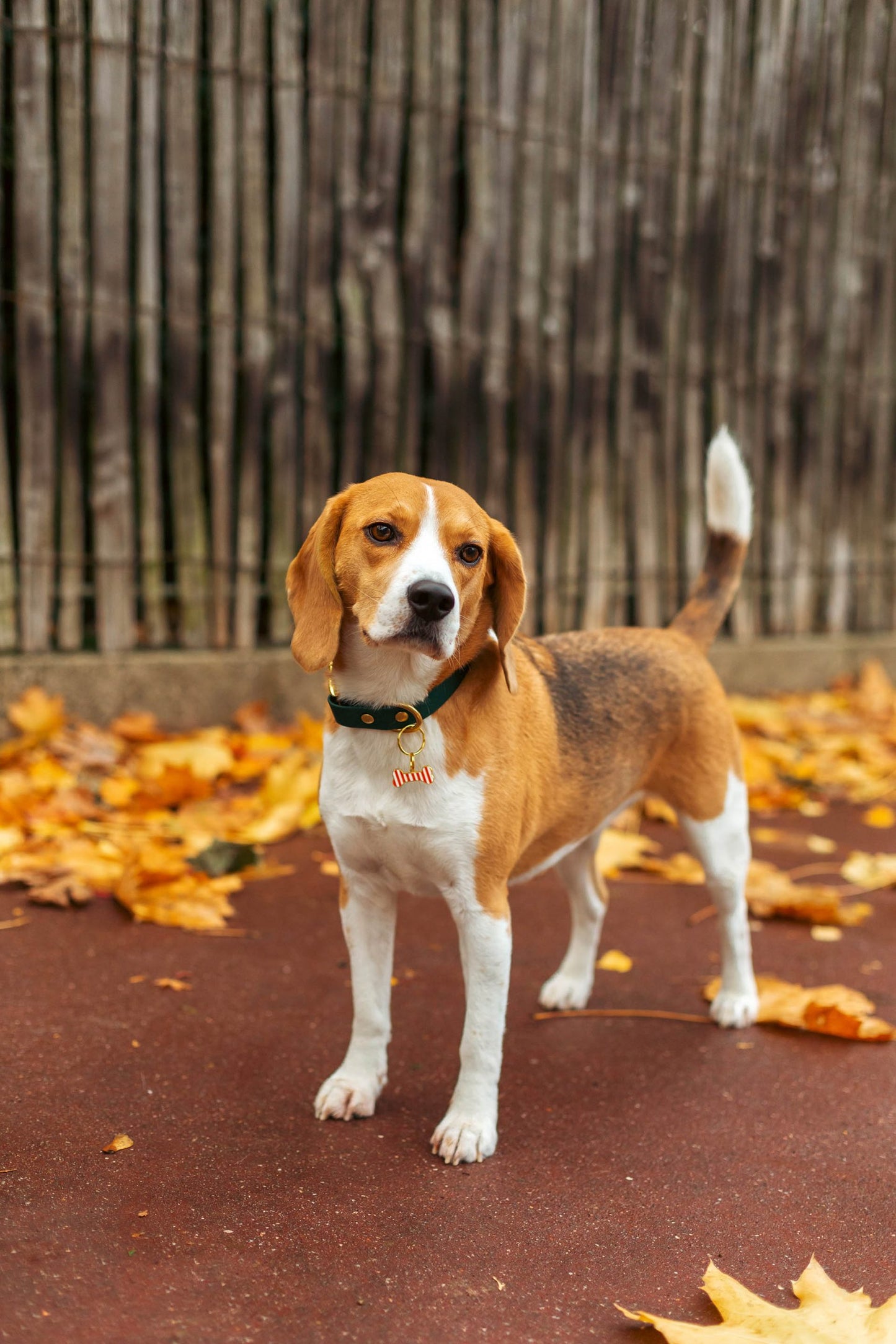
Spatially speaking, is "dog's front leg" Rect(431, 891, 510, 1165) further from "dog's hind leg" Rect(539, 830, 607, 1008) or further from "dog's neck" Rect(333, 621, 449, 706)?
"dog's hind leg" Rect(539, 830, 607, 1008)

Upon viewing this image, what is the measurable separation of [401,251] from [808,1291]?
503cm

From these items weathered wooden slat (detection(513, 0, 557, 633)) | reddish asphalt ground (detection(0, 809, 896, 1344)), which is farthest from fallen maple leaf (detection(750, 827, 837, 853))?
weathered wooden slat (detection(513, 0, 557, 633))

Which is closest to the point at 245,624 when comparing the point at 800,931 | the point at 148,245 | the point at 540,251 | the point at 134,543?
the point at 134,543

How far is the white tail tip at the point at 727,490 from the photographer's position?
12.1 feet

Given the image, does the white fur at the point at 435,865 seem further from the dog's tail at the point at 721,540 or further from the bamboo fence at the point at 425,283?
the bamboo fence at the point at 425,283

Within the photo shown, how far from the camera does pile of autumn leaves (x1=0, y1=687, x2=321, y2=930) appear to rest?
4.10m

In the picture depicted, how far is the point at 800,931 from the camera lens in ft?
14.3

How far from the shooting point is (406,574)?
251 centimetres

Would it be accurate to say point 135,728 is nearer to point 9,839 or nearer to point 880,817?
point 9,839

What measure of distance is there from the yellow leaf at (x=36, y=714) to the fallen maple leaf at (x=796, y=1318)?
3802 mm

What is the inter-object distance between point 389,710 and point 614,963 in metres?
1.73

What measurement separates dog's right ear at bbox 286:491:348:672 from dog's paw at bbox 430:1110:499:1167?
1.12m

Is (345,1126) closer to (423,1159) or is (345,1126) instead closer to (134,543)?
(423,1159)

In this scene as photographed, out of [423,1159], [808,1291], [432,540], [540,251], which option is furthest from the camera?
[540,251]
